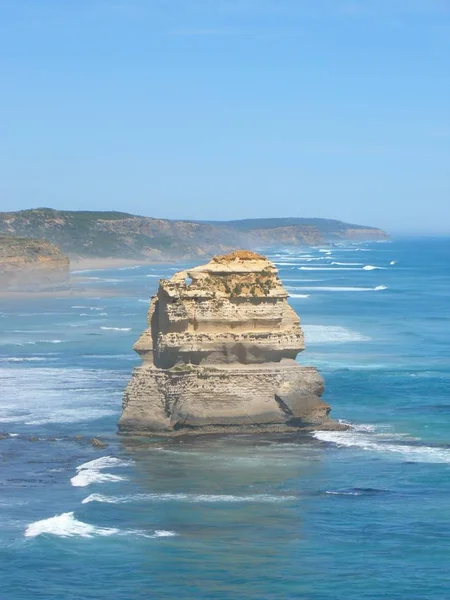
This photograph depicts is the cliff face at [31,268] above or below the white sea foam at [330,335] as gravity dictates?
above

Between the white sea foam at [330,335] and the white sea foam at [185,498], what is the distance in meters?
37.4

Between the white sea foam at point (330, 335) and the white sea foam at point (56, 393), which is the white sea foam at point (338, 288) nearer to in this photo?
the white sea foam at point (330, 335)

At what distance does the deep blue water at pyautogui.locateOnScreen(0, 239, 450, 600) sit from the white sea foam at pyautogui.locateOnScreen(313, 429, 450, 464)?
0.19 ft

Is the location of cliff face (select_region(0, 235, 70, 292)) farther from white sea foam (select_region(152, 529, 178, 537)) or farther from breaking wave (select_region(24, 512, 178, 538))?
white sea foam (select_region(152, 529, 178, 537))

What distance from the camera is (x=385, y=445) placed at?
40.4 meters

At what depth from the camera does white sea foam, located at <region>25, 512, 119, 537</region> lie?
3080cm

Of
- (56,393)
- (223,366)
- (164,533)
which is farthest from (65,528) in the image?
(56,393)

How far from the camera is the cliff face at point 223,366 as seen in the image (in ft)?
132

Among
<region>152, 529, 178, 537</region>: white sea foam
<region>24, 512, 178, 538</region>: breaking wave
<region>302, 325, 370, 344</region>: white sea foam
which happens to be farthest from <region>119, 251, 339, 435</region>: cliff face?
<region>302, 325, 370, 344</region>: white sea foam

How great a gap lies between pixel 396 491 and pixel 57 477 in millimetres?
9066

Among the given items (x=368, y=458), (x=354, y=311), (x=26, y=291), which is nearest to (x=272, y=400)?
(x=368, y=458)

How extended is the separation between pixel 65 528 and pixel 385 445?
12501mm

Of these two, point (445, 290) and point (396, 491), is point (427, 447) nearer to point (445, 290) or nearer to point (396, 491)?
point (396, 491)

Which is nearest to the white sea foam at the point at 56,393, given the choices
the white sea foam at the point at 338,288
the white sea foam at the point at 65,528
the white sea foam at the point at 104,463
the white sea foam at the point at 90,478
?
the white sea foam at the point at 104,463
